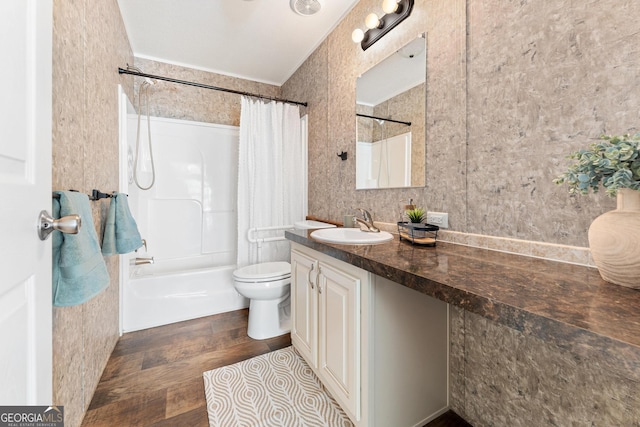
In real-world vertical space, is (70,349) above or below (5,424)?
below

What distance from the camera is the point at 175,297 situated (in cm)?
215

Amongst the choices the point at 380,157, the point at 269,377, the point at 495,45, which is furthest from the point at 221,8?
the point at 269,377

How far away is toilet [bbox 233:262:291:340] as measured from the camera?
1.87 metres

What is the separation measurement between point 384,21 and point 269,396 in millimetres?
2255

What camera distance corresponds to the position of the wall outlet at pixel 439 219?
124 cm

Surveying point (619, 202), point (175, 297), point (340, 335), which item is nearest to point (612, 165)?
point (619, 202)

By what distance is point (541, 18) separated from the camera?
92 centimetres

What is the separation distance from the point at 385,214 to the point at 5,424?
1.57 m

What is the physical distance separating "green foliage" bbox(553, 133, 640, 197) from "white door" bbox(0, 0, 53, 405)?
48.8 inches

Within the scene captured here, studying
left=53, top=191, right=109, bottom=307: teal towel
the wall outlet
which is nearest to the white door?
left=53, top=191, right=109, bottom=307: teal towel

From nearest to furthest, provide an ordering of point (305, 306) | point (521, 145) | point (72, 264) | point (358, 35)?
point (72, 264) < point (521, 145) < point (305, 306) < point (358, 35)

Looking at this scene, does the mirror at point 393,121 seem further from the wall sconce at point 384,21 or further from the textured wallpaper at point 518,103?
the wall sconce at point 384,21

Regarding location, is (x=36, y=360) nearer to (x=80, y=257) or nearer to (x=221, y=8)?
(x=80, y=257)

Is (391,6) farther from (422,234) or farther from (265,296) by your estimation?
(265,296)
